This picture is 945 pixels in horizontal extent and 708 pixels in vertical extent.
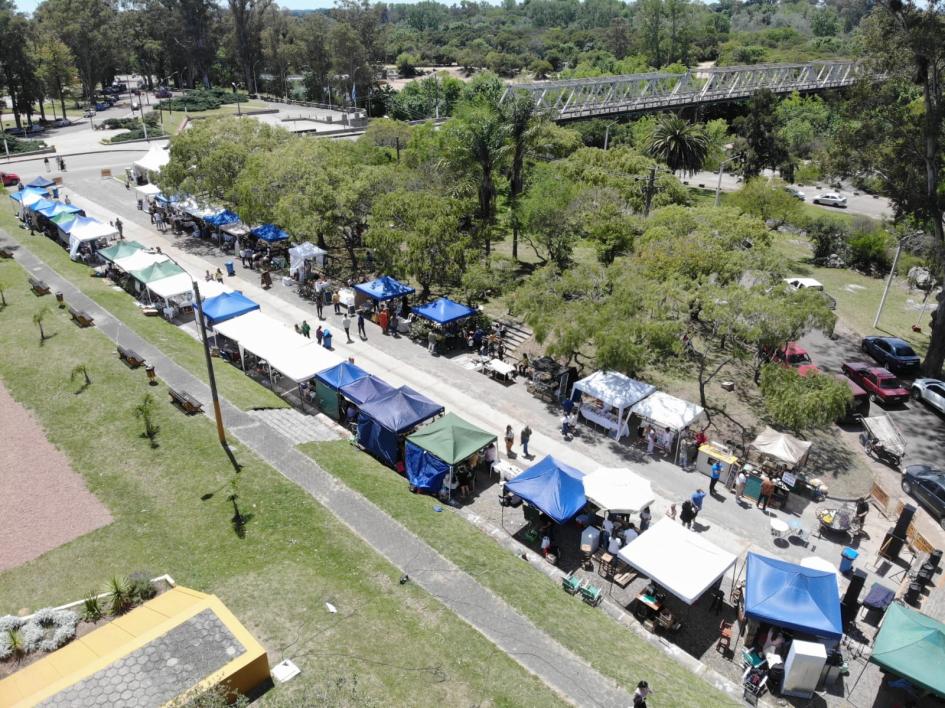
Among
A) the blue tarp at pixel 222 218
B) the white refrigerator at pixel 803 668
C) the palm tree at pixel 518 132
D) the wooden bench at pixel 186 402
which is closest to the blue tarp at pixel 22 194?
the blue tarp at pixel 222 218

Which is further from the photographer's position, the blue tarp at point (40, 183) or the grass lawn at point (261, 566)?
the blue tarp at point (40, 183)

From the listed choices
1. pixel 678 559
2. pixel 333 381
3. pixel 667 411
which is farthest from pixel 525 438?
pixel 333 381

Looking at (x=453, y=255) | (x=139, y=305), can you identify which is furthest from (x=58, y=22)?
(x=453, y=255)

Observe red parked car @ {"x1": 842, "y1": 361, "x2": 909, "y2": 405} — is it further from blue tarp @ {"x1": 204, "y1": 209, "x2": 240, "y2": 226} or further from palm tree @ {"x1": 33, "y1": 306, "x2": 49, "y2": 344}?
blue tarp @ {"x1": 204, "y1": 209, "x2": 240, "y2": 226}

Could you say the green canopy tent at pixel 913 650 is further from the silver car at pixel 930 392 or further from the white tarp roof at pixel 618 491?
the silver car at pixel 930 392

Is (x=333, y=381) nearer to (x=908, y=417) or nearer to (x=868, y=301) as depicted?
(x=908, y=417)

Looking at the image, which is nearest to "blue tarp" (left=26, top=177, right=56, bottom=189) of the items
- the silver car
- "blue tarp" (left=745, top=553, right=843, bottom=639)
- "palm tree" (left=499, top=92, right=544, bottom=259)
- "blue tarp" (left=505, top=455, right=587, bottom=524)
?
"palm tree" (left=499, top=92, right=544, bottom=259)

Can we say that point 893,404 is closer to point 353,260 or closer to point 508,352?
point 508,352
